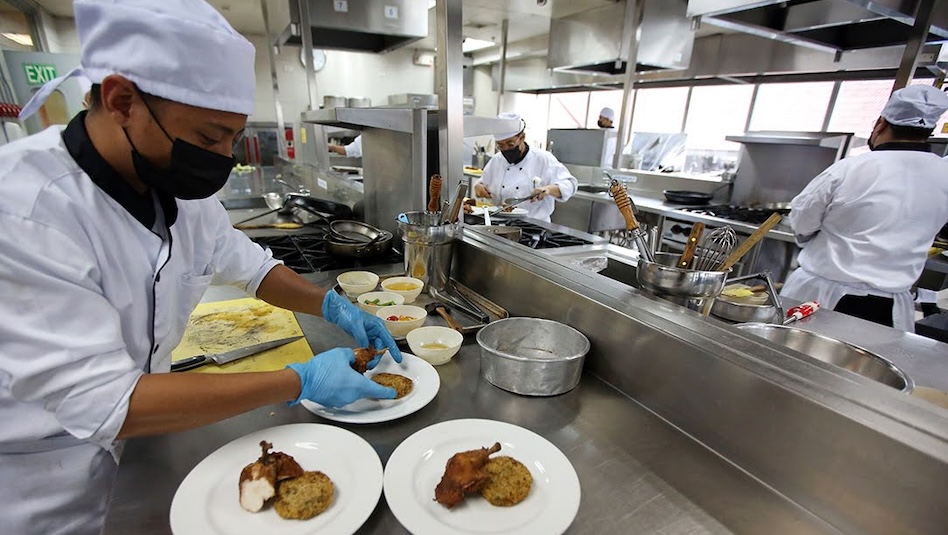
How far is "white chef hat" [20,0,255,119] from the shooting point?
2.52 ft

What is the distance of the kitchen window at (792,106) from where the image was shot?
5.19m

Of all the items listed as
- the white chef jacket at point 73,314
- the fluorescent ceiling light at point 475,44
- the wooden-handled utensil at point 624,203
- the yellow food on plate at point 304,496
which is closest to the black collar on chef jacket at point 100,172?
the white chef jacket at point 73,314

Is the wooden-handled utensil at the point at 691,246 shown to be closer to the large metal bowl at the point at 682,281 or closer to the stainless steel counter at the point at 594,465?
the large metal bowl at the point at 682,281

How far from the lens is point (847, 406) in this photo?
2.40 feet

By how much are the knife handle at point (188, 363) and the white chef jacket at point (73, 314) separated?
0.03 metres

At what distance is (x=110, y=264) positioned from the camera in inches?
34.0

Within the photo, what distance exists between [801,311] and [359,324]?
155 cm

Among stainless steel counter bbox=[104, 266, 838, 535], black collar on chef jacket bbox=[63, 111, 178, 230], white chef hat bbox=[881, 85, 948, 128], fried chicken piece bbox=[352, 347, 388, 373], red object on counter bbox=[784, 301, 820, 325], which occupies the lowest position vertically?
stainless steel counter bbox=[104, 266, 838, 535]

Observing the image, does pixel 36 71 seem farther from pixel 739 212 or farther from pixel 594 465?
pixel 739 212

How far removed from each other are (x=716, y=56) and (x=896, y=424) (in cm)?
596

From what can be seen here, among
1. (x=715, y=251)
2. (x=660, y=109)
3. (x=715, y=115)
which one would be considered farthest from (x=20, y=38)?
(x=715, y=115)

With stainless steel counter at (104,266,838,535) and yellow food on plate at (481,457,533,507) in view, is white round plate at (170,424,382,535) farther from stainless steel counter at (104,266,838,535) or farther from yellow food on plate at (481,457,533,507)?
yellow food on plate at (481,457,533,507)

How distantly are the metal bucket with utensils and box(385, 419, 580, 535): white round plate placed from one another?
1.78ft

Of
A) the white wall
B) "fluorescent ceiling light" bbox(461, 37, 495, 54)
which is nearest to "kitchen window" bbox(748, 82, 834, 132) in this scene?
"fluorescent ceiling light" bbox(461, 37, 495, 54)
